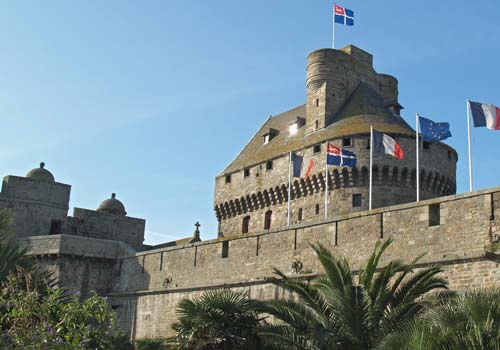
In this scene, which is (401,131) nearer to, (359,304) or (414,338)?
(359,304)

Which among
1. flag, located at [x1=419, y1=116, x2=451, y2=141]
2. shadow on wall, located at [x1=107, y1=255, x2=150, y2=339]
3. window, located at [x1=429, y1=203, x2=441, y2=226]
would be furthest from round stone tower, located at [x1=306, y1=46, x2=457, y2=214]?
window, located at [x1=429, y1=203, x2=441, y2=226]

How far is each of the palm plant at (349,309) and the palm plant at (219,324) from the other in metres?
0.63

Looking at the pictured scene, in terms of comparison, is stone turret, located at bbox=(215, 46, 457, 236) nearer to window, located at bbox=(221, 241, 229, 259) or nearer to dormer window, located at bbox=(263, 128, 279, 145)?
dormer window, located at bbox=(263, 128, 279, 145)

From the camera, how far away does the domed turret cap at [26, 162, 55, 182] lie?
36.4m

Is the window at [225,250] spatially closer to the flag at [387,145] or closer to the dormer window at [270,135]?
the flag at [387,145]

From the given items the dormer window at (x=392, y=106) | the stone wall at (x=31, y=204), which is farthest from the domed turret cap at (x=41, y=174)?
the dormer window at (x=392, y=106)

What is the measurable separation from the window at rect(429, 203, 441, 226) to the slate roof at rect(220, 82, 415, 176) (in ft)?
46.4

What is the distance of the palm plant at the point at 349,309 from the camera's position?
14477 mm

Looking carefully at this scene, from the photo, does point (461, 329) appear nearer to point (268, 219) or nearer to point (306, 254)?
point (306, 254)

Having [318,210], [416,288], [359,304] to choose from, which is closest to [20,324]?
[359,304]

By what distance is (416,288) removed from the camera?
1491 centimetres

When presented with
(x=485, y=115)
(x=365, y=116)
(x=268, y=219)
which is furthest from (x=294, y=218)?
(x=485, y=115)

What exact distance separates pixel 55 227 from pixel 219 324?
2028 cm

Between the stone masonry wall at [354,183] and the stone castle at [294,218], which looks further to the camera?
the stone masonry wall at [354,183]
